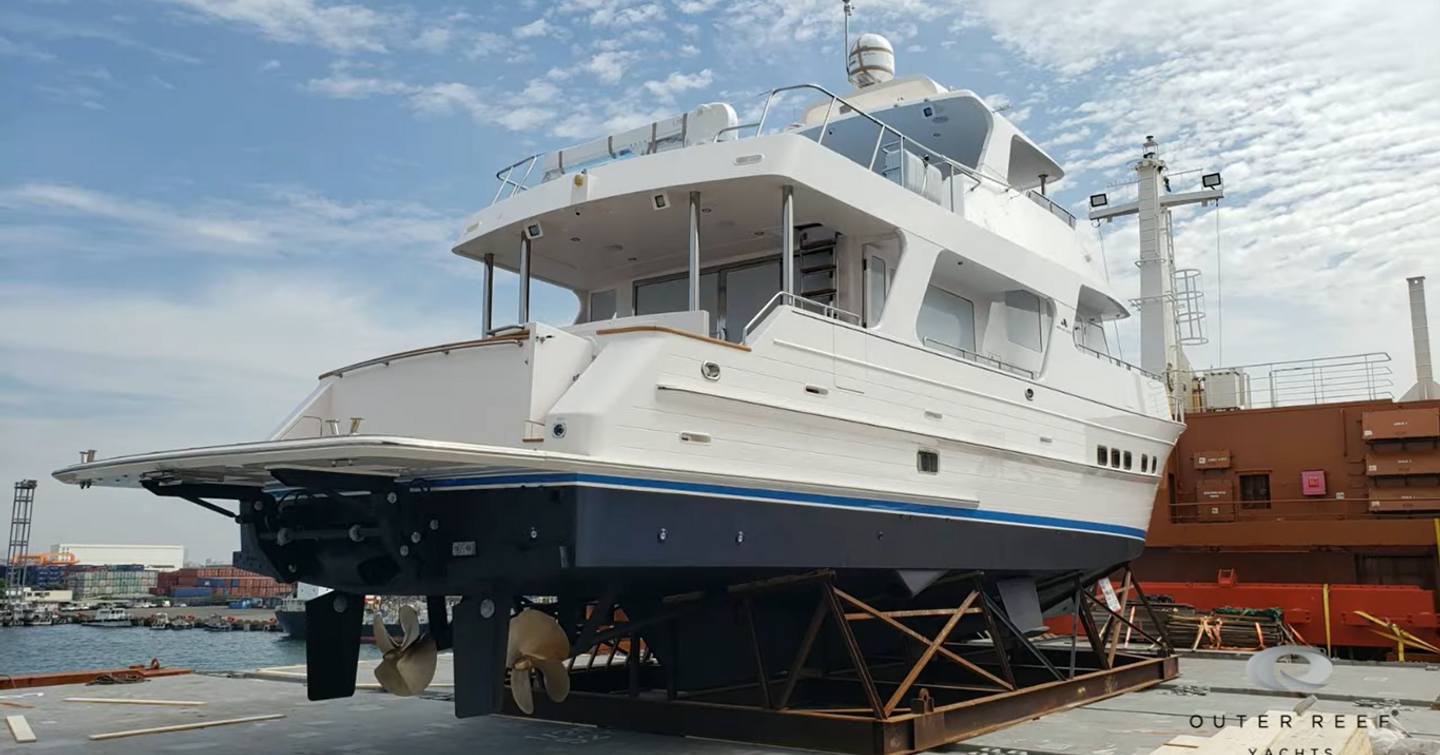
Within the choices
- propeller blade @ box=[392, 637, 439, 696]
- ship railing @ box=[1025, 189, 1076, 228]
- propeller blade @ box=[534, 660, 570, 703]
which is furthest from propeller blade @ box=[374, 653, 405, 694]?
ship railing @ box=[1025, 189, 1076, 228]

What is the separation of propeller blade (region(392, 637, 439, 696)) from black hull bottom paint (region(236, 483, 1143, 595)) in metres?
0.52

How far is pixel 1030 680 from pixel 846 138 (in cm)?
553

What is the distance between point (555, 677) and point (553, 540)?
113cm

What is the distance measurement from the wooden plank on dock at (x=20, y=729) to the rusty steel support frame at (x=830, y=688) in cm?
335

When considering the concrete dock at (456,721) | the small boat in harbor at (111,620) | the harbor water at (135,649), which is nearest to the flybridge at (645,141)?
the concrete dock at (456,721)

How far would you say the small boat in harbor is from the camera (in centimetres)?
7469

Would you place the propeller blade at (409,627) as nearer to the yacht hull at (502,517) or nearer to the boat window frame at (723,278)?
the yacht hull at (502,517)

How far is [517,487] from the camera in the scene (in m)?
5.91

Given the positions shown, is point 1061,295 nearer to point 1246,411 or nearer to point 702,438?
point 702,438

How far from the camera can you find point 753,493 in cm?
666

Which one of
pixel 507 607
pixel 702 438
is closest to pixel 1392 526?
pixel 702 438

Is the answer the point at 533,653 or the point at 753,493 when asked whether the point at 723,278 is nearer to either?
the point at 753,493

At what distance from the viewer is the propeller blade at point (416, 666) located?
7031 mm

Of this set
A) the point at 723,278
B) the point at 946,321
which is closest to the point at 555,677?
the point at 723,278
